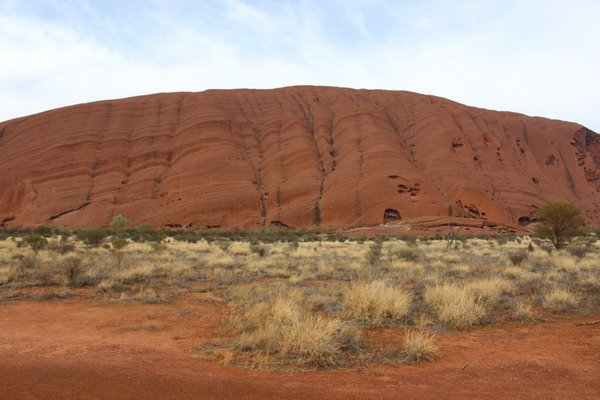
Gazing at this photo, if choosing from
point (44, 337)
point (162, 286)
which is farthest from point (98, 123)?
point (44, 337)

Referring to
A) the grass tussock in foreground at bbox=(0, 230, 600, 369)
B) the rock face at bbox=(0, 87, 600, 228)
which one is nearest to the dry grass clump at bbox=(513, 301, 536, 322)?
the grass tussock in foreground at bbox=(0, 230, 600, 369)

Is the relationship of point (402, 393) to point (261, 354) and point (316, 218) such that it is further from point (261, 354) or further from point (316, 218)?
point (316, 218)

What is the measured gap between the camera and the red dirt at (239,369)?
4.42 m

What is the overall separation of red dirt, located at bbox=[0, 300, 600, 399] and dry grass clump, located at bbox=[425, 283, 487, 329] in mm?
281

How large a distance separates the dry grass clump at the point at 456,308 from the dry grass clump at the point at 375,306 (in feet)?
2.09

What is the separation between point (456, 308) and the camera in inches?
302

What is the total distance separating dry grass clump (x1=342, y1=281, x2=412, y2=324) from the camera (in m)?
7.82

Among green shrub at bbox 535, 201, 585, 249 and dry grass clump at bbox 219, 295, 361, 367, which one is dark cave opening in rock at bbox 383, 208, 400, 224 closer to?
green shrub at bbox 535, 201, 585, 249

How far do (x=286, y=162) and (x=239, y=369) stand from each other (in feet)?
194

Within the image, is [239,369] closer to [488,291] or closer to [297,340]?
[297,340]

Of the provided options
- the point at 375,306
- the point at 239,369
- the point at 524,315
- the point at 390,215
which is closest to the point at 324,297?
the point at 375,306

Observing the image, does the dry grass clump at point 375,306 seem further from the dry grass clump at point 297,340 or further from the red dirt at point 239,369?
the dry grass clump at point 297,340

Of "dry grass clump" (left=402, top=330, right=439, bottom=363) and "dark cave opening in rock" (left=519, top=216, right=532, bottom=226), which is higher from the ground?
"dark cave opening in rock" (left=519, top=216, right=532, bottom=226)

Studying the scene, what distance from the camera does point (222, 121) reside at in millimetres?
69625
